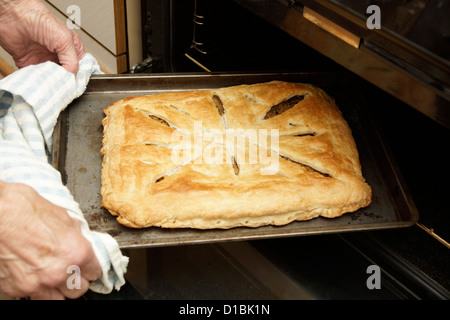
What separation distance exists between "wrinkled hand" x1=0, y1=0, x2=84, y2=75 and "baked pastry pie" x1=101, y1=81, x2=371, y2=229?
26cm

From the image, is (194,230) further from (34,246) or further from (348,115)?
(348,115)

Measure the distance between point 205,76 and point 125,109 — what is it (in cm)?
35

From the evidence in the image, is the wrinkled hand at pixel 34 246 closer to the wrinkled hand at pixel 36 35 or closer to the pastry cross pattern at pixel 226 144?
the pastry cross pattern at pixel 226 144

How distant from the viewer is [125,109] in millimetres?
1464

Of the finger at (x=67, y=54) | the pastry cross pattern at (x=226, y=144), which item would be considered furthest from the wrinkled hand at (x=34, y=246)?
the finger at (x=67, y=54)

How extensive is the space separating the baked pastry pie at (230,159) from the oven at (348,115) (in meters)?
0.08

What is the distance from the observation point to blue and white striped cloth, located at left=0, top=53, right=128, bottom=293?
3.65 feet

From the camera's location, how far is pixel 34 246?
93 centimetres

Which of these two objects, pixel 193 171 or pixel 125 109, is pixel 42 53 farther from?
pixel 193 171

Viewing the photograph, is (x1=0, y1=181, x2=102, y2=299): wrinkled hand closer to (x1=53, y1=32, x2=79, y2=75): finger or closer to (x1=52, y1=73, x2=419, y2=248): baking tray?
(x1=52, y1=73, x2=419, y2=248): baking tray

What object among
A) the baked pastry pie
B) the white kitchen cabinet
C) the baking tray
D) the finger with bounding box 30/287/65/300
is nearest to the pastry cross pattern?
the baked pastry pie

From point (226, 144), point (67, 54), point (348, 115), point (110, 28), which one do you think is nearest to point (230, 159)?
point (226, 144)

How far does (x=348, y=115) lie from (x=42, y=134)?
3.58ft
